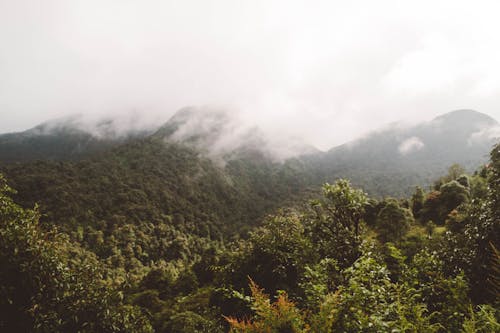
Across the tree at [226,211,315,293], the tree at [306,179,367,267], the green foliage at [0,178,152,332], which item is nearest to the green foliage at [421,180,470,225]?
the tree at [306,179,367,267]

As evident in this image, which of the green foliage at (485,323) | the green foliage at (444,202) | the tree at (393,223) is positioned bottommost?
Answer: the green foliage at (444,202)

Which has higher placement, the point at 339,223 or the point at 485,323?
the point at 485,323

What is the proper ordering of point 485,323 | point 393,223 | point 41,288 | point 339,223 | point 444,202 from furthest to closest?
point 444,202, point 393,223, point 339,223, point 41,288, point 485,323

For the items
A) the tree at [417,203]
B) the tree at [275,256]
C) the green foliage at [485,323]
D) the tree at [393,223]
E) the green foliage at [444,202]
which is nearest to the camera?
the green foliage at [485,323]

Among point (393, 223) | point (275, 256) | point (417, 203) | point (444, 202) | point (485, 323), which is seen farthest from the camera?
point (417, 203)

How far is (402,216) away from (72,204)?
11068 centimetres

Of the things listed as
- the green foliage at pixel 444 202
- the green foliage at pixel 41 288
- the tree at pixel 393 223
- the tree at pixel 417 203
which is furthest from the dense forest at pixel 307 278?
the tree at pixel 417 203

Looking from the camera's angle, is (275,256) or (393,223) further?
(393,223)

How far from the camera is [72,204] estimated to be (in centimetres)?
10262

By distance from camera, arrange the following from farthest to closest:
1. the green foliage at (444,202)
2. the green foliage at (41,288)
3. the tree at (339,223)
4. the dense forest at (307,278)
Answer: the green foliage at (444,202) → the tree at (339,223) → the green foliage at (41,288) → the dense forest at (307,278)

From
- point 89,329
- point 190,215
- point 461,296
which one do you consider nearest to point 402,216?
point 461,296

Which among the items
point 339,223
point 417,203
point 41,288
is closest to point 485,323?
point 339,223

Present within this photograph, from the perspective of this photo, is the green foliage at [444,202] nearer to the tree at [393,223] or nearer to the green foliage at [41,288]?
the tree at [393,223]

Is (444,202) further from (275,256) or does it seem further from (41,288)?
(41,288)
